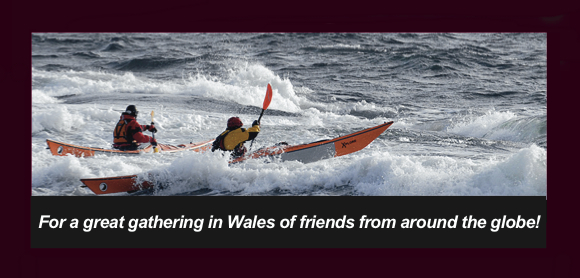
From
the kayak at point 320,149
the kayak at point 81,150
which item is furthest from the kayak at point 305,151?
the kayak at point 81,150

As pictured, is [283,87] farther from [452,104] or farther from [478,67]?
[478,67]

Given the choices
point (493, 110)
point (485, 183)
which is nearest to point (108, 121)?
point (485, 183)

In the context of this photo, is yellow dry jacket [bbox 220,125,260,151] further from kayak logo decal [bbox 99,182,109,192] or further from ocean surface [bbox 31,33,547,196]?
kayak logo decal [bbox 99,182,109,192]

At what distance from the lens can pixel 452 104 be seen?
433 inches

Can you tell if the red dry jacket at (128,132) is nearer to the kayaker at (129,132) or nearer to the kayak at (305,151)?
the kayaker at (129,132)

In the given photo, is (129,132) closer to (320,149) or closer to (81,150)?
(81,150)

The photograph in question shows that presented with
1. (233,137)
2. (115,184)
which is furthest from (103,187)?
(233,137)

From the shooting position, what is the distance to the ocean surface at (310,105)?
5824mm
